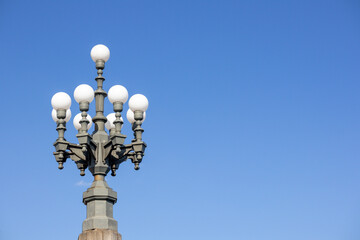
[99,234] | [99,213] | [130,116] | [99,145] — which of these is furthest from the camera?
[130,116]

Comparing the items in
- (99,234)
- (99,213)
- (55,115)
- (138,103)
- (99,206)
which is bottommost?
(99,234)

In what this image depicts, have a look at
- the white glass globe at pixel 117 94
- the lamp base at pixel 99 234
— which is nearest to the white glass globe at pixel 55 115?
the white glass globe at pixel 117 94

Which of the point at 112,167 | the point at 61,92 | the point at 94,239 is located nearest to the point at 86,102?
the point at 61,92

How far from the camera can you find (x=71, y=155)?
1305 centimetres

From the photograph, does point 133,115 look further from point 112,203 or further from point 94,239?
point 94,239

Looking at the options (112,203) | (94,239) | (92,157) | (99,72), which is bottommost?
(94,239)

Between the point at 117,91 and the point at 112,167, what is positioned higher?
the point at 117,91

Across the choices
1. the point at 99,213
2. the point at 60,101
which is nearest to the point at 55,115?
the point at 60,101

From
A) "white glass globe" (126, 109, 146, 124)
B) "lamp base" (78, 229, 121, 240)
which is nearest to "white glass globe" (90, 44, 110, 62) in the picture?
"white glass globe" (126, 109, 146, 124)

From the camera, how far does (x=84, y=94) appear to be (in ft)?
43.0

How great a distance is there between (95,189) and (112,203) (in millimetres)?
462

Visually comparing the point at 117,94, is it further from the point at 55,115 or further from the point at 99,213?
the point at 99,213

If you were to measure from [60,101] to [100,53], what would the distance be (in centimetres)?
134

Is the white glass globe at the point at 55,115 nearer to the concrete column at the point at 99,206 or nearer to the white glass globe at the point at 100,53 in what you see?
the white glass globe at the point at 100,53
